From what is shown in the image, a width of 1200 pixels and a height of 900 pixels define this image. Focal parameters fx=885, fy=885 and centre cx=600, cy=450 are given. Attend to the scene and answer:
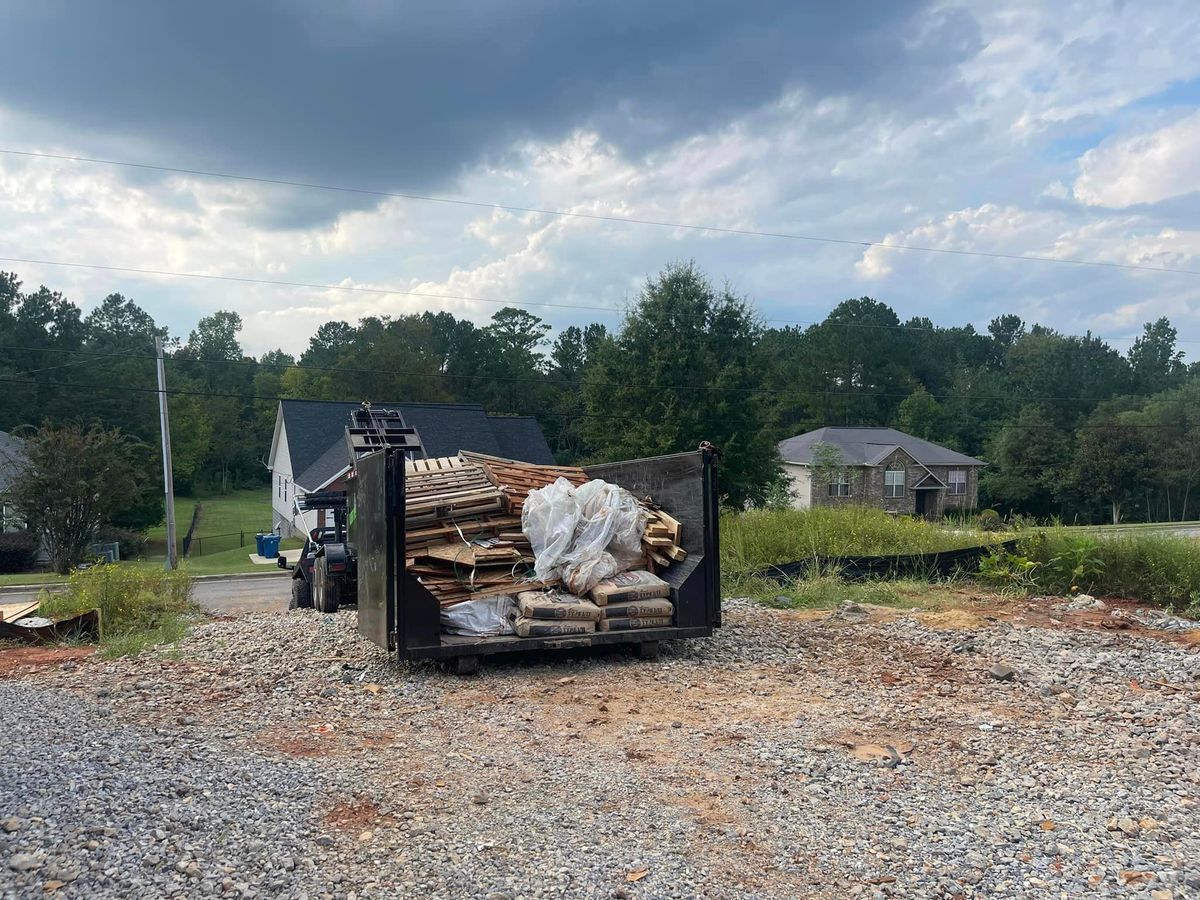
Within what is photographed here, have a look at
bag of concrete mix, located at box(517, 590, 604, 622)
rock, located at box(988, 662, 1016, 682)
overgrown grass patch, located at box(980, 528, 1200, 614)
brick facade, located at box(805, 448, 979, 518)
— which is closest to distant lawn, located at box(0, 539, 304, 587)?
bag of concrete mix, located at box(517, 590, 604, 622)

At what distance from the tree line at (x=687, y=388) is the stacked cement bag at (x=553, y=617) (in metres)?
20.0

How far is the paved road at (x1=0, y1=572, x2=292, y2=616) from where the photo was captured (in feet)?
47.6

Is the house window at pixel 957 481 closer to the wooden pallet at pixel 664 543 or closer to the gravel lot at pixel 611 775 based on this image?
the gravel lot at pixel 611 775

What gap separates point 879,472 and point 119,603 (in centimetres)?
4144

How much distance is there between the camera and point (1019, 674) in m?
7.06

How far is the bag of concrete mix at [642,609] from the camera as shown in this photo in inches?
297

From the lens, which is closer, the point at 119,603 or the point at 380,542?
the point at 380,542

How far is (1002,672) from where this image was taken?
704 centimetres

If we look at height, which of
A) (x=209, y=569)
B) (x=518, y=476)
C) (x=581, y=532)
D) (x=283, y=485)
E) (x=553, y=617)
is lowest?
(x=209, y=569)

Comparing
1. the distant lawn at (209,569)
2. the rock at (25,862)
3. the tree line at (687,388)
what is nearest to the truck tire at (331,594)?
the rock at (25,862)

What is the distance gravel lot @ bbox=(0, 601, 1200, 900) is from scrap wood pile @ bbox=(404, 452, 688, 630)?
2.26 ft

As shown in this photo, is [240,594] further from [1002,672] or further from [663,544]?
[1002,672]

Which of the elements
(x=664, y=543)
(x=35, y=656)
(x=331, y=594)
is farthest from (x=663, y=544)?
(x=35, y=656)

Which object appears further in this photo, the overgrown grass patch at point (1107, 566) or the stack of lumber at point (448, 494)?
the overgrown grass patch at point (1107, 566)
